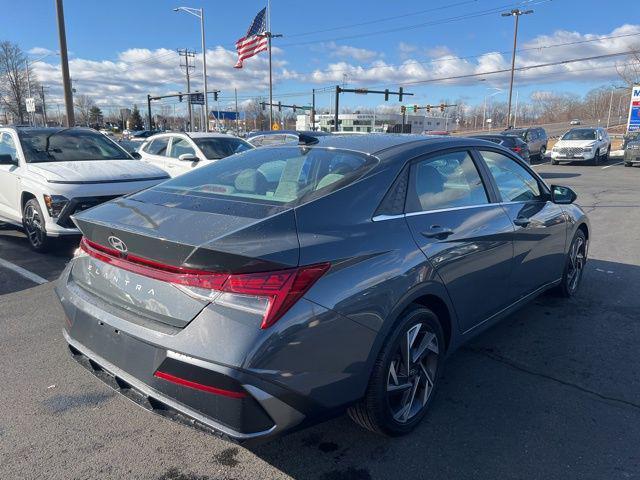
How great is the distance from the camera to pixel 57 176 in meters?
6.20

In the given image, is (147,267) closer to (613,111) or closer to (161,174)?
(161,174)

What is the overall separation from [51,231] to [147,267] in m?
4.50

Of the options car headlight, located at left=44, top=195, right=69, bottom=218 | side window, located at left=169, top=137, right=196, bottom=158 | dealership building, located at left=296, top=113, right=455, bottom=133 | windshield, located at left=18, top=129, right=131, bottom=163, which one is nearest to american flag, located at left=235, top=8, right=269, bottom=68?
side window, located at left=169, top=137, right=196, bottom=158

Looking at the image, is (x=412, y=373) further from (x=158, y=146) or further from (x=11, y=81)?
(x=11, y=81)

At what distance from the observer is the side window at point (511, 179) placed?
3740mm

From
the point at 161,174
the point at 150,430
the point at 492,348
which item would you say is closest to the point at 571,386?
the point at 492,348

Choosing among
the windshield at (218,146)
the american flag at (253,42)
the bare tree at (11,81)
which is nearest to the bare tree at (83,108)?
the bare tree at (11,81)

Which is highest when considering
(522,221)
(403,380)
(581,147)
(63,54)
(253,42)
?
(253,42)

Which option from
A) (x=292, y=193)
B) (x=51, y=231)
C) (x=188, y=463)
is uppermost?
(x=292, y=193)

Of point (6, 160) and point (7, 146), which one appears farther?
point (7, 146)

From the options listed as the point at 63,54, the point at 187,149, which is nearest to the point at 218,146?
the point at 187,149

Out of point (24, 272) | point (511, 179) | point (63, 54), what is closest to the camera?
point (511, 179)

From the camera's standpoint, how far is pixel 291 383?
206cm

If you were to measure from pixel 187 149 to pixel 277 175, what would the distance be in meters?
7.94
